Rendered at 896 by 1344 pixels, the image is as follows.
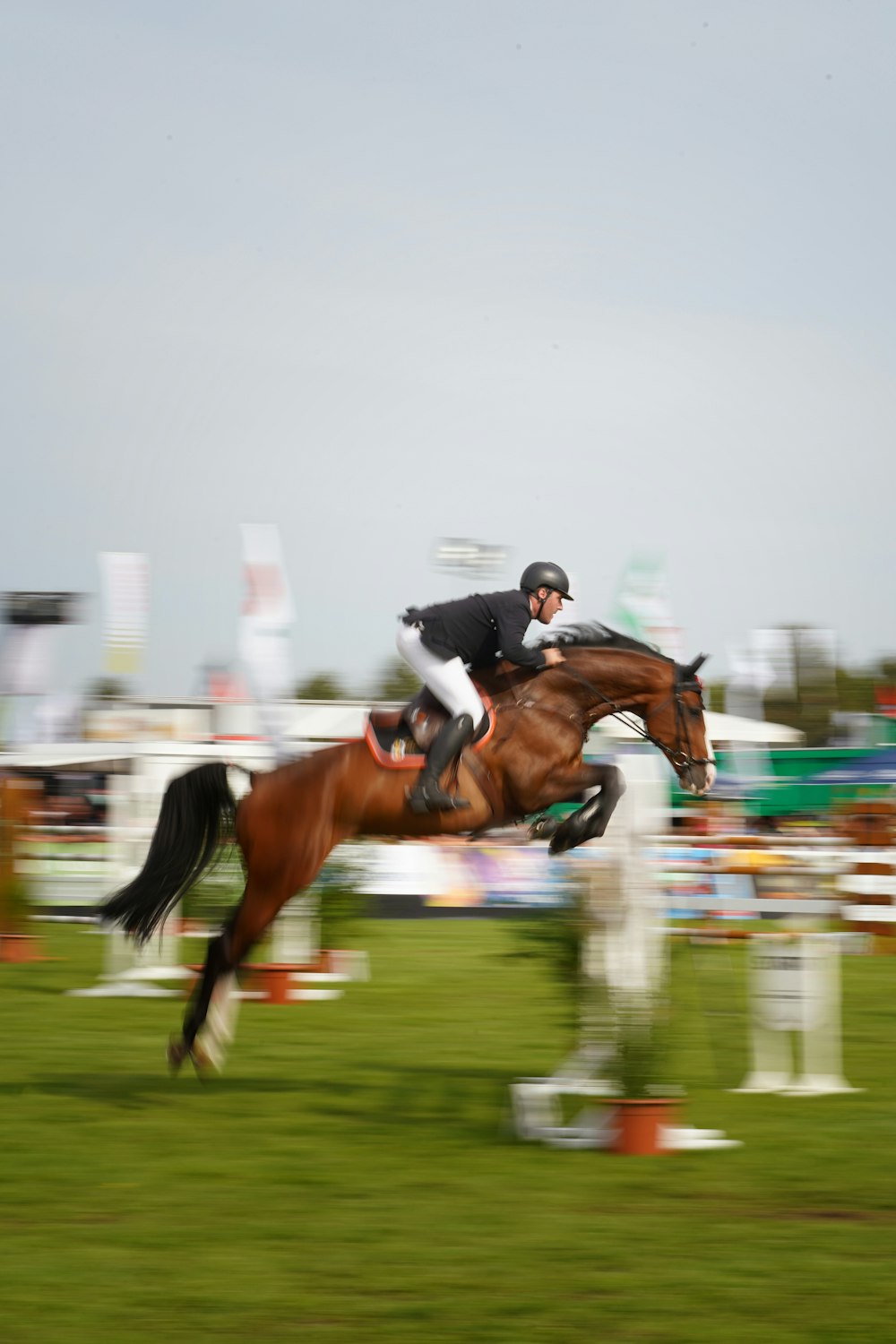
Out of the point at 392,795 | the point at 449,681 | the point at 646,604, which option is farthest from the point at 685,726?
the point at 646,604

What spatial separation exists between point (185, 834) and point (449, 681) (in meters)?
1.36

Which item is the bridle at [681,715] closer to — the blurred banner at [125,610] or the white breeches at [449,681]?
the white breeches at [449,681]

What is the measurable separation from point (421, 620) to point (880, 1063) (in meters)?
2.90

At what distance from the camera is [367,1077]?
6.14m

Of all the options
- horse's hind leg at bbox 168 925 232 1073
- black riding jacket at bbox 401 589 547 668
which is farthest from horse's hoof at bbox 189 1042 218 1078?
black riding jacket at bbox 401 589 547 668

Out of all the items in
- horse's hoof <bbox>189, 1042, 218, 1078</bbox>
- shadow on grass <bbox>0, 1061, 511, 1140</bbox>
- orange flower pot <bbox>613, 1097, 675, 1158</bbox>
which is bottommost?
shadow on grass <bbox>0, 1061, 511, 1140</bbox>

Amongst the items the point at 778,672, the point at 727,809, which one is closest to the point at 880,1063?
the point at 727,809

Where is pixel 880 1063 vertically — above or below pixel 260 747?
below

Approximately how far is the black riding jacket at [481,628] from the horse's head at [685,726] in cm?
65

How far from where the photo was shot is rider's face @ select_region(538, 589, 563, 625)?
19.8ft

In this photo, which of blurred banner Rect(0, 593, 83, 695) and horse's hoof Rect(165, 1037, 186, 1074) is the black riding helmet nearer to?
horse's hoof Rect(165, 1037, 186, 1074)

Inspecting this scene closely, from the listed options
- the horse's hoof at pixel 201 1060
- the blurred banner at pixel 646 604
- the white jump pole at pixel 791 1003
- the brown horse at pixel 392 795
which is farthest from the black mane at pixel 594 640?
the blurred banner at pixel 646 604

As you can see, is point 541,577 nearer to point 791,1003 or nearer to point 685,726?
point 685,726

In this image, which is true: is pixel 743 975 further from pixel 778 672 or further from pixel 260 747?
pixel 778 672
